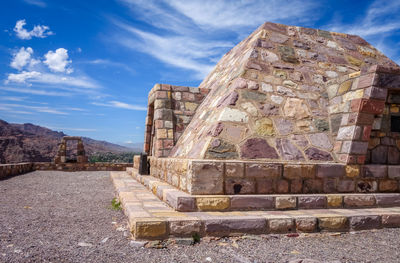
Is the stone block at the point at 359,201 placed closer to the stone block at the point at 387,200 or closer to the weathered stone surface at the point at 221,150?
the stone block at the point at 387,200

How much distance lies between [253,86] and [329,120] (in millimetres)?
1477

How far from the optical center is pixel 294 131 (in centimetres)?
518

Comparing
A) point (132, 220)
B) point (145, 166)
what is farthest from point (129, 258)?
point (145, 166)

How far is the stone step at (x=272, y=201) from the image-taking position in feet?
13.1

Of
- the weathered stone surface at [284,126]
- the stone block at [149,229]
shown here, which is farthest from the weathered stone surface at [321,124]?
the stone block at [149,229]

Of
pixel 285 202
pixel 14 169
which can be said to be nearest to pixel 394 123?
pixel 285 202

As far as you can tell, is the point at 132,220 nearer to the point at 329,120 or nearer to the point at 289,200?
the point at 289,200

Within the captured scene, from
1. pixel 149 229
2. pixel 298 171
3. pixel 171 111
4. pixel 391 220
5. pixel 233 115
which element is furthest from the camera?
pixel 171 111

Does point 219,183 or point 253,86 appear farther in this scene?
point 253,86

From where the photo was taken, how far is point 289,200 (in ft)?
14.1

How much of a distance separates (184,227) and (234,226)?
603mm

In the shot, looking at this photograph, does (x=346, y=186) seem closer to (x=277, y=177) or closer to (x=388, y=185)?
(x=388, y=185)

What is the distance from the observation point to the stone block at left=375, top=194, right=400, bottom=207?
4.85 m

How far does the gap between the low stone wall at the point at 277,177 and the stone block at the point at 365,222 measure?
0.63 m
